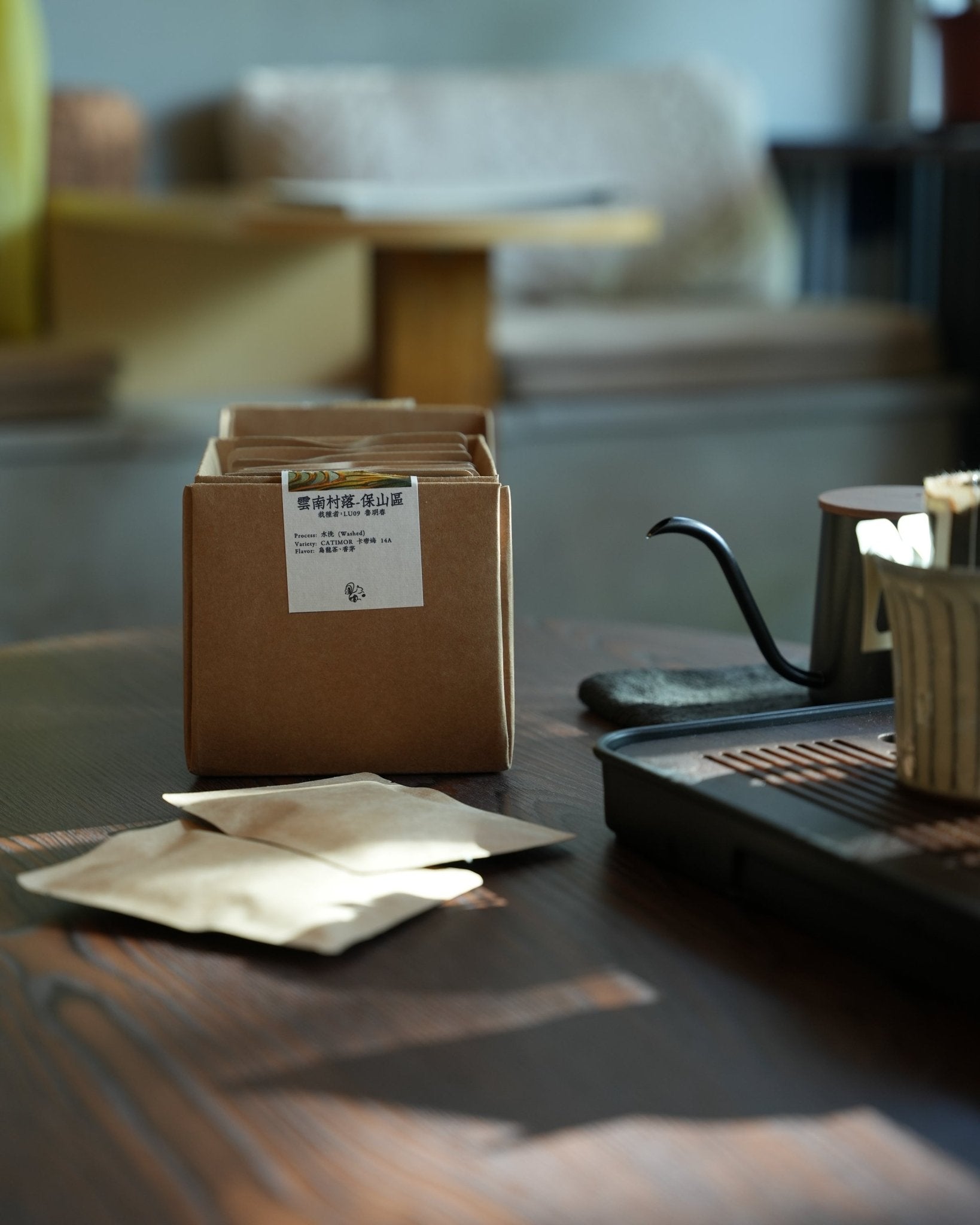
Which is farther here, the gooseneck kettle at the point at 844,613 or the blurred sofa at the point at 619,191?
the blurred sofa at the point at 619,191

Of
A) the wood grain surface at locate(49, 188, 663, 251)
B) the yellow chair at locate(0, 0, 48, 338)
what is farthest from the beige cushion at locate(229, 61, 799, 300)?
the wood grain surface at locate(49, 188, 663, 251)

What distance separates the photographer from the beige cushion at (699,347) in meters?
2.43

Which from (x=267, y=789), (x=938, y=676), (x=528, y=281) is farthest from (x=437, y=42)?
(x=938, y=676)

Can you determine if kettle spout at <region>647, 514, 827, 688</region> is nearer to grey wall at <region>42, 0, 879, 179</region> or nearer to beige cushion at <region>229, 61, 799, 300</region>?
beige cushion at <region>229, 61, 799, 300</region>

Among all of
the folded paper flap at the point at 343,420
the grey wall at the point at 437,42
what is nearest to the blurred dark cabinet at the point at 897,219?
the grey wall at the point at 437,42

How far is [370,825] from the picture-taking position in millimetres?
684

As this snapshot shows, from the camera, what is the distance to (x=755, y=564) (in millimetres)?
2529

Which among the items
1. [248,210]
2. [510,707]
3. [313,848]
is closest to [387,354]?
[248,210]

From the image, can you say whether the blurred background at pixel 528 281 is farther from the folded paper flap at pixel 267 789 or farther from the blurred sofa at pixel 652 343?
the folded paper flap at pixel 267 789

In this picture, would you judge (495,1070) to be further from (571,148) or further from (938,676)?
(571,148)

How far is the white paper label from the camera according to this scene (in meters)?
0.77

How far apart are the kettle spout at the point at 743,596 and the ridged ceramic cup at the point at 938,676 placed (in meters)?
0.15

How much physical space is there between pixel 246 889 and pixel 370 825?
79mm

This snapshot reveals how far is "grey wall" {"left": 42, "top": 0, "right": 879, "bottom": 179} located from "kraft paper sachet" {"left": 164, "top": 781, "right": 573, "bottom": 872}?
8.07 feet
